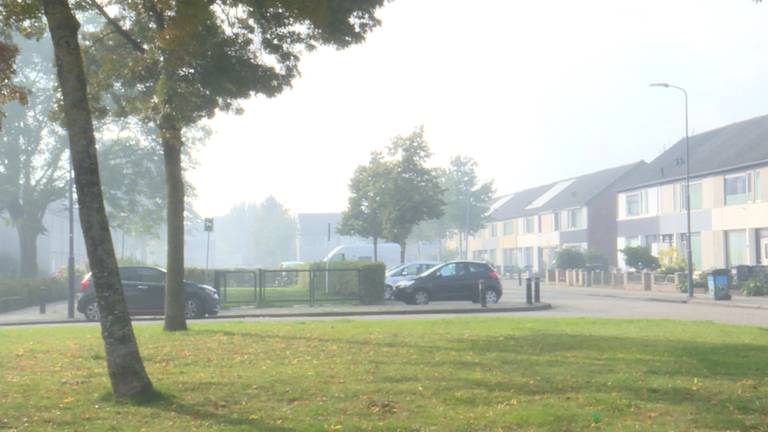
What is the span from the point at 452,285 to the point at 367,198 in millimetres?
16322

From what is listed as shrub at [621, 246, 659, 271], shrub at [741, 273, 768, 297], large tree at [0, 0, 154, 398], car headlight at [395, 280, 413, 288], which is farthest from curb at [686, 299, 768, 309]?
large tree at [0, 0, 154, 398]

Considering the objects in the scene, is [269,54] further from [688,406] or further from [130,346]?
[688,406]

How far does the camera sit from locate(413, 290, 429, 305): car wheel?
32.8 metres

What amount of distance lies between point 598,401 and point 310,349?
576 centimetres

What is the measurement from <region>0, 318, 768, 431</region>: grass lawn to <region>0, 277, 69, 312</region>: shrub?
2039 centimetres

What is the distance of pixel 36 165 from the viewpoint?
4700 centimetres

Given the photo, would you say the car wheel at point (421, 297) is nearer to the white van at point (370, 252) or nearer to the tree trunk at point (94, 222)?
the white van at point (370, 252)

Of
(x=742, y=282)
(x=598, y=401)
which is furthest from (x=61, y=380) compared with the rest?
(x=742, y=282)

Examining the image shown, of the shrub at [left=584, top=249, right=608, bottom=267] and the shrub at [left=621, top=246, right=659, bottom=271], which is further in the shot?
the shrub at [left=584, top=249, right=608, bottom=267]

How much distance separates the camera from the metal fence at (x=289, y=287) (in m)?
33.0

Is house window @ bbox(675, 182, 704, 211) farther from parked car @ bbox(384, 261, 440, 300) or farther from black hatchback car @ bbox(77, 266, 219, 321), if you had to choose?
black hatchback car @ bbox(77, 266, 219, 321)

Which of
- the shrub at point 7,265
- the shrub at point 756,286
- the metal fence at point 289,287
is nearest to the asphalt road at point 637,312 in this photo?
the metal fence at point 289,287

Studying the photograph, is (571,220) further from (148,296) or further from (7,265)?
(148,296)

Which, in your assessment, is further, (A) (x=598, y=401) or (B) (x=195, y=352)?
(B) (x=195, y=352)
